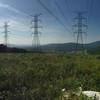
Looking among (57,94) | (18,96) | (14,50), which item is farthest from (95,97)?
(14,50)

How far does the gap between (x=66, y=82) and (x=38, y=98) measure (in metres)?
2.67

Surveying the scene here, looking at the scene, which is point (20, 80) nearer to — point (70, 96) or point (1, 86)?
point (1, 86)

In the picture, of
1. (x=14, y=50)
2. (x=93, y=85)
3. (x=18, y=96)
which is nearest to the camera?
(x=18, y=96)

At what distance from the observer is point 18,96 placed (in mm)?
7121

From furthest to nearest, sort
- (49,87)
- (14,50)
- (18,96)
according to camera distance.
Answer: (14,50) < (49,87) < (18,96)

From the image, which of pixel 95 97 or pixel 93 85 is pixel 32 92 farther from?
pixel 93 85

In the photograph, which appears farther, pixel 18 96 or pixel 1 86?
pixel 1 86

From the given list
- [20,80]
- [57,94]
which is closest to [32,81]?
[20,80]

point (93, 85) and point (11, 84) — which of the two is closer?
point (11, 84)

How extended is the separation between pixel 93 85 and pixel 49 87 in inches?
84.5

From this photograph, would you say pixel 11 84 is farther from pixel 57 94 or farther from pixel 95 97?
pixel 95 97

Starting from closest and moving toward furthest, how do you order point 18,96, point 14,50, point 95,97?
point 95,97 → point 18,96 → point 14,50

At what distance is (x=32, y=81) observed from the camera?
955 centimetres

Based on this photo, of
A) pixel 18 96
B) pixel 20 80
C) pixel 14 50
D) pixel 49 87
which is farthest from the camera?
pixel 14 50
